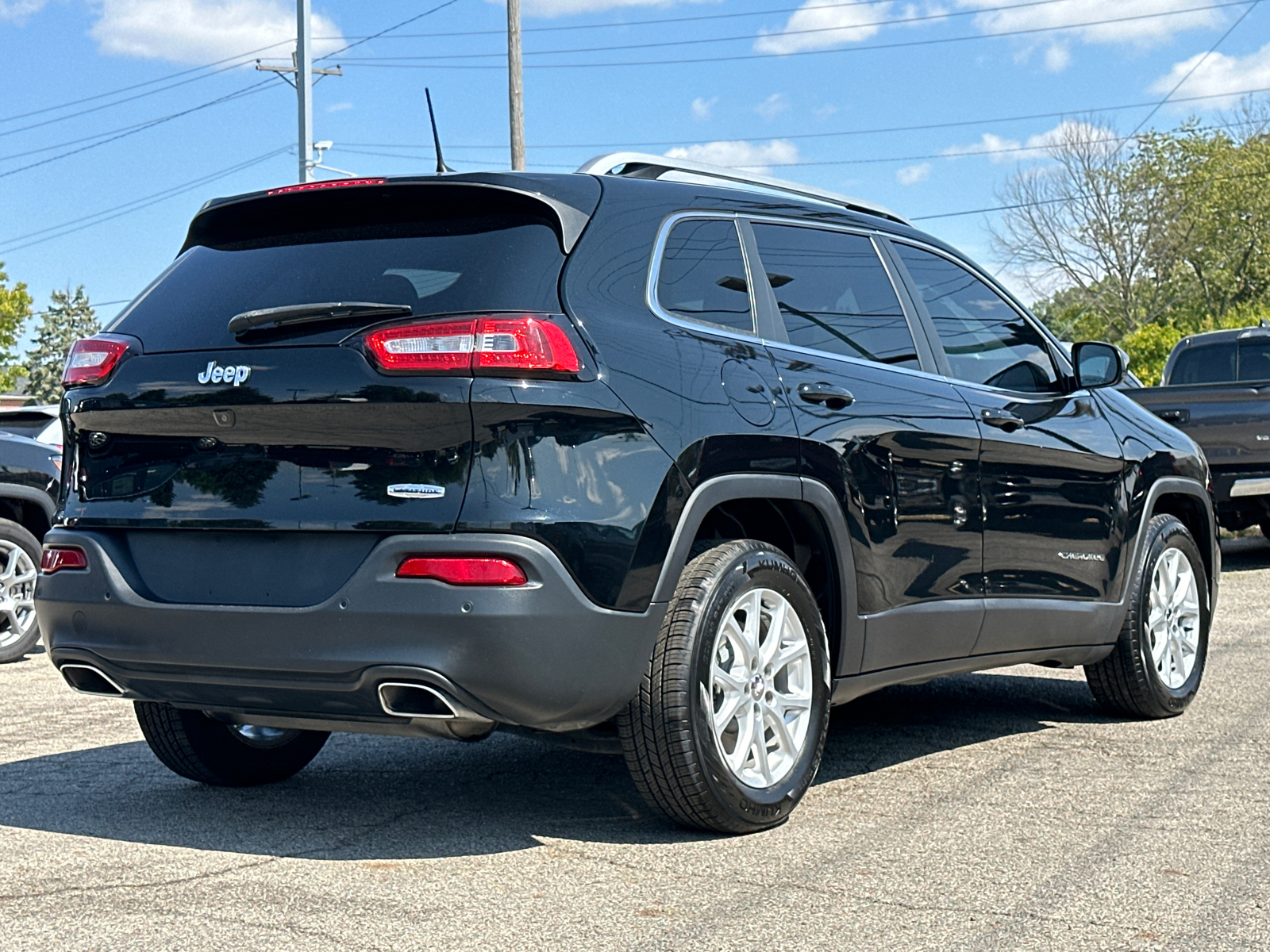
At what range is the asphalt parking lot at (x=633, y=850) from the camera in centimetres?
359

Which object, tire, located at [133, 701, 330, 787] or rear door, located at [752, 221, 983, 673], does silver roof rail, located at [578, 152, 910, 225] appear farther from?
tire, located at [133, 701, 330, 787]

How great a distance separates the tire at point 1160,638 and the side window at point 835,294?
1.74 metres

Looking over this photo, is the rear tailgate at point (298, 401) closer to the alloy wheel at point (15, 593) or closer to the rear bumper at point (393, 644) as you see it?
the rear bumper at point (393, 644)

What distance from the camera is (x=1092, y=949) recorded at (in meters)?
3.43

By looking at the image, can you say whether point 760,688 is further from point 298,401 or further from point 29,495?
point 29,495

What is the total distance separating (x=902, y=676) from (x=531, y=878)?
1.64 meters

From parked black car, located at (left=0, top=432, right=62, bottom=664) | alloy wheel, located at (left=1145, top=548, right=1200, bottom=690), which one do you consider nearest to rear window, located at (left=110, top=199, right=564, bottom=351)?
alloy wheel, located at (left=1145, top=548, right=1200, bottom=690)

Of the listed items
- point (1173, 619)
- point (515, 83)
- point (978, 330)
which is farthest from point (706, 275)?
point (515, 83)

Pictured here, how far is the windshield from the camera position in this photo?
4.08 metres

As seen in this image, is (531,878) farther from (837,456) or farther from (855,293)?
(855,293)

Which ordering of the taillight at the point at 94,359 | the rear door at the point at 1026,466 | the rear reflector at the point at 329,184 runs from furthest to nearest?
the rear door at the point at 1026,466
the taillight at the point at 94,359
the rear reflector at the point at 329,184

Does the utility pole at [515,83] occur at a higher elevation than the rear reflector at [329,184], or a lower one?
higher

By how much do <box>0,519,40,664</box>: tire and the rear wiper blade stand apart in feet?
18.4

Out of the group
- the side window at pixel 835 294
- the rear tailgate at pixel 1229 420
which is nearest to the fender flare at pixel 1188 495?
the side window at pixel 835 294
